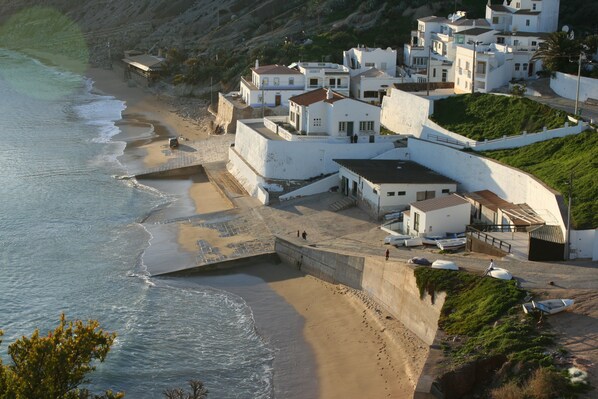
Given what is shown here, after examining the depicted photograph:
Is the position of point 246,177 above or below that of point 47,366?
below

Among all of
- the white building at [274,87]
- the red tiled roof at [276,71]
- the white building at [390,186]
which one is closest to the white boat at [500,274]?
the white building at [390,186]

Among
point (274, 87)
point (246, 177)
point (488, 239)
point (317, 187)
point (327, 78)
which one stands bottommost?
point (246, 177)

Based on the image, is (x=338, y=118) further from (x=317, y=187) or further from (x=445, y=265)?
(x=445, y=265)

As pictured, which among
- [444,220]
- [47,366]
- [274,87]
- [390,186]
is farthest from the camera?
[274,87]

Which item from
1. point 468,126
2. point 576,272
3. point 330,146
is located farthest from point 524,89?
point 576,272

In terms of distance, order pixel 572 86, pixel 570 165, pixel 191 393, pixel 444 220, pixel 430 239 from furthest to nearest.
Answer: pixel 572 86 < pixel 570 165 < pixel 444 220 < pixel 430 239 < pixel 191 393

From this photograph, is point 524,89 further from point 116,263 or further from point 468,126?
point 116,263

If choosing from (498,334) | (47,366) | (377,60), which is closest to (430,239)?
(498,334)

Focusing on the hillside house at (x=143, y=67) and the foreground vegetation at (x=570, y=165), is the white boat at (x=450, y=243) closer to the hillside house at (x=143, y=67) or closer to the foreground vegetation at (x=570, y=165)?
the foreground vegetation at (x=570, y=165)
